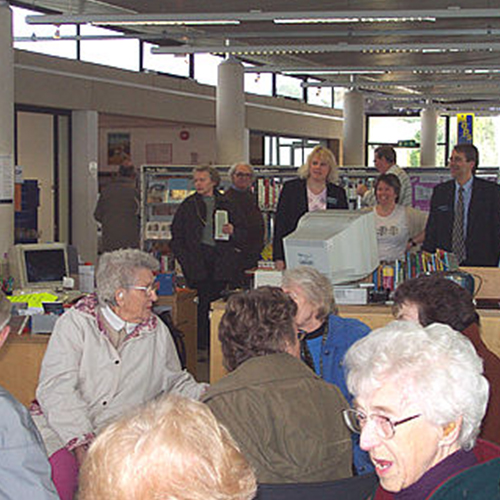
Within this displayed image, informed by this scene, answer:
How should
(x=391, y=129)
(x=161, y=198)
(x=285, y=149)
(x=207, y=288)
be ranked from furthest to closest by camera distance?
(x=391, y=129)
(x=285, y=149)
(x=161, y=198)
(x=207, y=288)

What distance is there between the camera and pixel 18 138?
1388 cm

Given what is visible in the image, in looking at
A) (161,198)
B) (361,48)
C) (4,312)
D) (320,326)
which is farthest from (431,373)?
(361,48)

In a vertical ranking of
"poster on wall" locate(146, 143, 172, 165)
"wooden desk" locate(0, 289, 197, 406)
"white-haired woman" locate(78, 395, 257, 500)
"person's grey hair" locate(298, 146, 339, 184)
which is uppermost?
"poster on wall" locate(146, 143, 172, 165)

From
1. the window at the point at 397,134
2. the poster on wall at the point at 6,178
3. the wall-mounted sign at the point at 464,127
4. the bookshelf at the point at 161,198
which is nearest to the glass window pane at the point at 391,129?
the window at the point at 397,134

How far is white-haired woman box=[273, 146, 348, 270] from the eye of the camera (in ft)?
22.2

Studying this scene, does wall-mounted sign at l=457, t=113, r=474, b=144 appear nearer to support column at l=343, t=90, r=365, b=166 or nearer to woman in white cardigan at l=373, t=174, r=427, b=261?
support column at l=343, t=90, r=365, b=166

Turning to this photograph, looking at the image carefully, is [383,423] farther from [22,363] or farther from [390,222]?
[390,222]

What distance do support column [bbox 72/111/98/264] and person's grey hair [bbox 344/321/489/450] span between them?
12423 millimetres

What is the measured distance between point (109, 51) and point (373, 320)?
1156cm

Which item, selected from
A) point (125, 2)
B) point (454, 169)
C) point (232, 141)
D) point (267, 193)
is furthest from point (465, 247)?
point (232, 141)

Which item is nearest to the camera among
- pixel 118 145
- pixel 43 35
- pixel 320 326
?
pixel 320 326

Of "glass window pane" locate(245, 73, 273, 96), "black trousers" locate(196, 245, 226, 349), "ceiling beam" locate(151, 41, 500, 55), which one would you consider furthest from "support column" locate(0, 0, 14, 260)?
"glass window pane" locate(245, 73, 273, 96)

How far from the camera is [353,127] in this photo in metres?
22.0

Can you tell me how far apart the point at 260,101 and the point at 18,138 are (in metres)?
7.30
